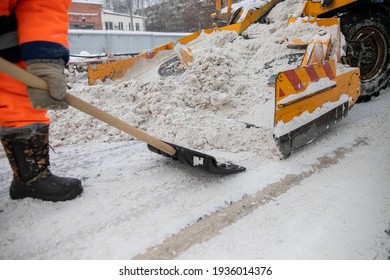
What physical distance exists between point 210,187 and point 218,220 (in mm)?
351

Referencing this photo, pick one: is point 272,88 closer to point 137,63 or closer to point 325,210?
point 325,210

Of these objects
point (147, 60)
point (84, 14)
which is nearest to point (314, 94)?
point (147, 60)

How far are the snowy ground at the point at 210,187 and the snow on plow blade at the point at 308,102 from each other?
0.53 feet

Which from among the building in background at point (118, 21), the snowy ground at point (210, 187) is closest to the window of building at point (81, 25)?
the building in background at point (118, 21)

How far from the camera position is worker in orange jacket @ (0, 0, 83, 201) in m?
1.38

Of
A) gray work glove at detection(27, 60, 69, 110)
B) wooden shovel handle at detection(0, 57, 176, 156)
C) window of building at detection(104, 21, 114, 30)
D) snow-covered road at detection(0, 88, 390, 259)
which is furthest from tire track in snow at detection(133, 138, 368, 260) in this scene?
window of building at detection(104, 21, 114, 30)

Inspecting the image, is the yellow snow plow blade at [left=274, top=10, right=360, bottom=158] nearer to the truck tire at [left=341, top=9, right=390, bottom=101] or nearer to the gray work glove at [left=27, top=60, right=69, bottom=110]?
the truck tire at [left=341, top=9, right=390, bottom=101]

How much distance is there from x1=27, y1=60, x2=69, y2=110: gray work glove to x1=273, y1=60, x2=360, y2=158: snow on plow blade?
1399 mm

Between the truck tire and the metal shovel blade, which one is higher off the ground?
the truck tire

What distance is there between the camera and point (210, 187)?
1.82 metres

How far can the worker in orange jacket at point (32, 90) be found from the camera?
1377mm

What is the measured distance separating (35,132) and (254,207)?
133 cm

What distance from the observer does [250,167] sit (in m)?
2.06

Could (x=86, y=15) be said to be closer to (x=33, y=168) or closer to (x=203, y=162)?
(x=33, y=168)
